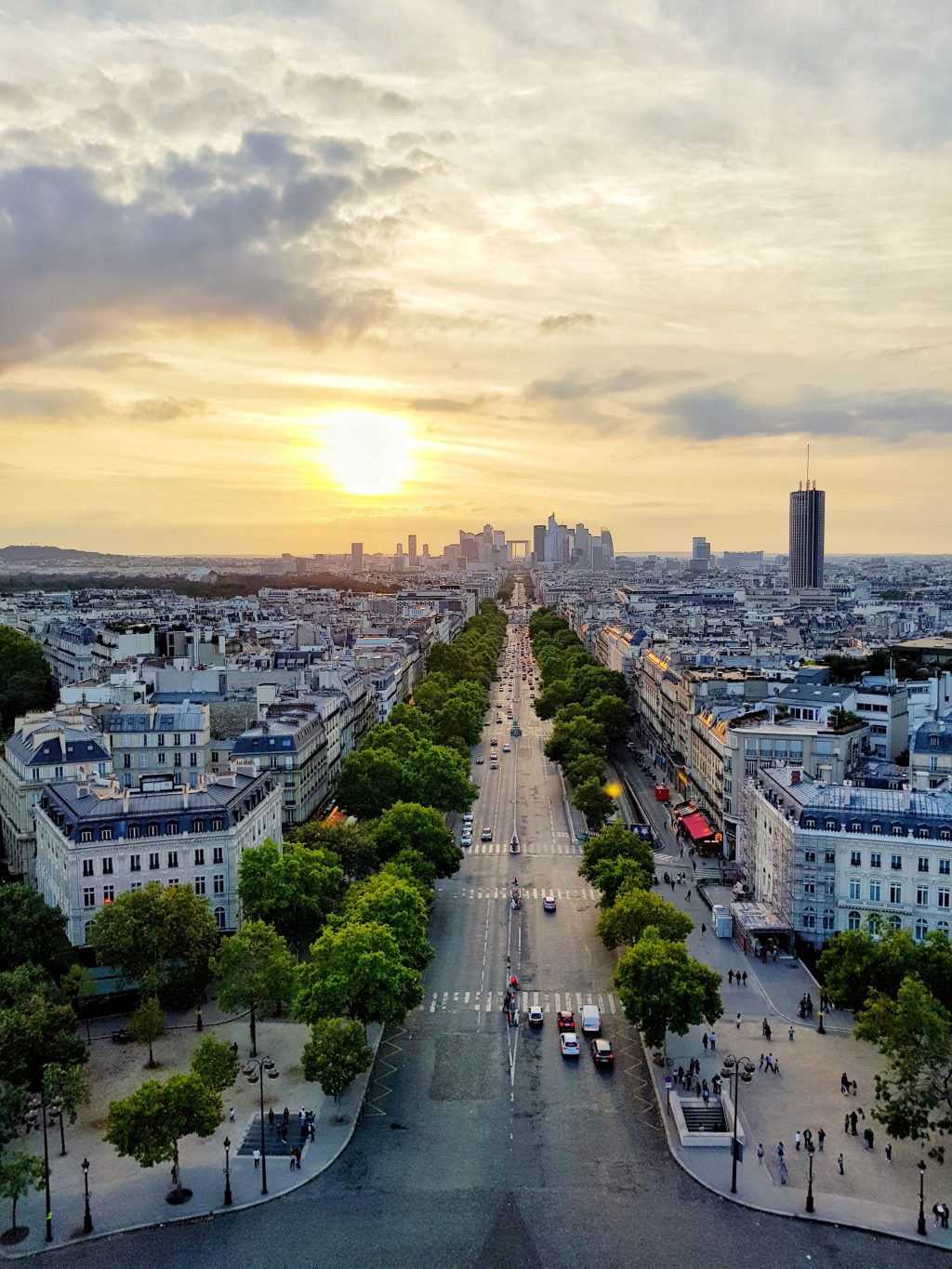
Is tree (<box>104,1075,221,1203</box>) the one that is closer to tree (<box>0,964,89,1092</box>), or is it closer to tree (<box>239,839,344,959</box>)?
tree (<box>0,964,89,1092</box>)

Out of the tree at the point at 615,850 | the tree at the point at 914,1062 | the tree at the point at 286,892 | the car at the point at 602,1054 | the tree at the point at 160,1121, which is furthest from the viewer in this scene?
the tree at the point at 615,850

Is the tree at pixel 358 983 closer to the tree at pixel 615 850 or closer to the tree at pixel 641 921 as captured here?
the tree at pixel 641 921

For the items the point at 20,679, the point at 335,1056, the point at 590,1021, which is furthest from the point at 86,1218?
the point at 20,679

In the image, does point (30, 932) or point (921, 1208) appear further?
point (30, 932)

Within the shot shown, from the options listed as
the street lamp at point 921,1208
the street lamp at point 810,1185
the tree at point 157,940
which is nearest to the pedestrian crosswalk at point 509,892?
the tree at point 157,940

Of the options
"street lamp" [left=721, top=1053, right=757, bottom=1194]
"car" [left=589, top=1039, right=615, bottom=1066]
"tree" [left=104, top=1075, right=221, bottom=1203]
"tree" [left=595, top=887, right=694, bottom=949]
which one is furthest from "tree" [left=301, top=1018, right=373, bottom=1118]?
"tree" [left=595, top=887, right=694, bottom=949]

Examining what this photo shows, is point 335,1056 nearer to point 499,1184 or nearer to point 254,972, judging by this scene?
point 254,972
